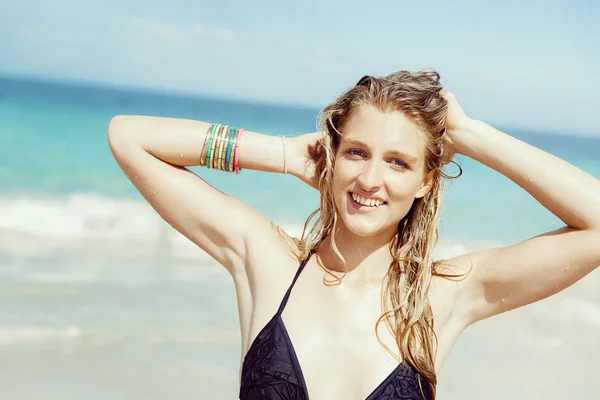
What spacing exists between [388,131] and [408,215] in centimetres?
39

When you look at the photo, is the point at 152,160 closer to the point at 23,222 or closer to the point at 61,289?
the point at 61,289

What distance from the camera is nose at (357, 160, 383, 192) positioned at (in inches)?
106

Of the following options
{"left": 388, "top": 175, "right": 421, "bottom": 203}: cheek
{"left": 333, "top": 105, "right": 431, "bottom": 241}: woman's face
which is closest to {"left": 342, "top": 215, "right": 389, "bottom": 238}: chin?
{"left": 333, "top": 105, "right": 431, "bottom": 241}: woman's face

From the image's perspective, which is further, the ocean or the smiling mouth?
the ocean

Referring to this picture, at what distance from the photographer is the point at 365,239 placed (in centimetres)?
298


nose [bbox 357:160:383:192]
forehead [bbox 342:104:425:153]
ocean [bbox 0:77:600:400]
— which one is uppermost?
forehead [bbox 342:104:425:153]

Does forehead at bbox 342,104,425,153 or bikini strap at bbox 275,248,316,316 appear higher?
forehead at bbox 342,104,425,153

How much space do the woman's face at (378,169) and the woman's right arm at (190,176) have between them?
300 mm

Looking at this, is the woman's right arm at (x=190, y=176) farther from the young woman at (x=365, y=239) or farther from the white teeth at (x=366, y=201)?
the white teeth at (x=366, y=201)

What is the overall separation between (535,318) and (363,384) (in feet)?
19.2

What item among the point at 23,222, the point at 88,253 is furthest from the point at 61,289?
the point at 23,222

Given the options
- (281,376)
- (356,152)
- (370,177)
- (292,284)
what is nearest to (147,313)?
(292,284)

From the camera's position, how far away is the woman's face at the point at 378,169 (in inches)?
108

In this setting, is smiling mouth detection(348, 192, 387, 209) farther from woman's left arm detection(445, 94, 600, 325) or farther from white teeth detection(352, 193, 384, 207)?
woman's left arm detection(445, 94, 600, 325)
